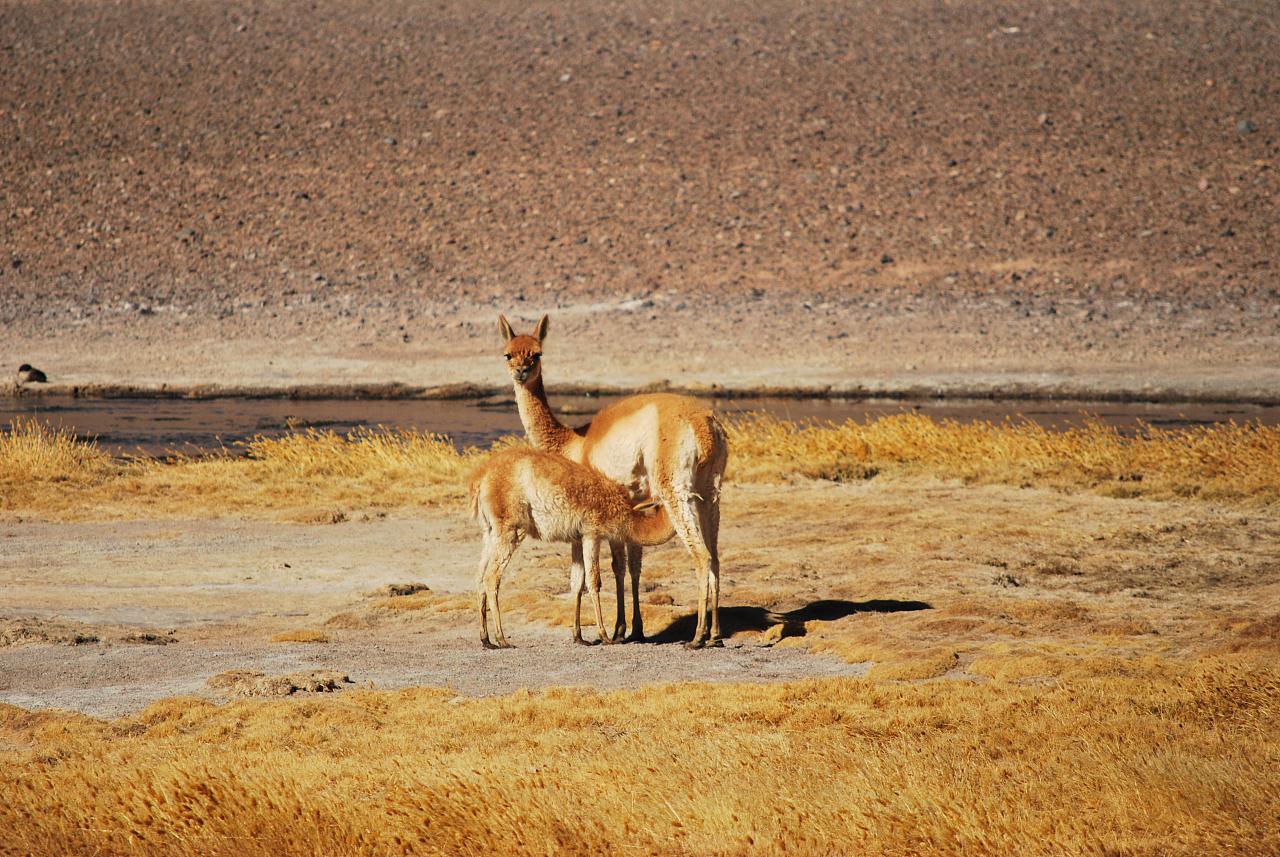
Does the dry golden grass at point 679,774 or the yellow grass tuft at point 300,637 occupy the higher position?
the dry golden grass at point 679,774

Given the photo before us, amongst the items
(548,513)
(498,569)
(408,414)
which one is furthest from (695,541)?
(408,414)

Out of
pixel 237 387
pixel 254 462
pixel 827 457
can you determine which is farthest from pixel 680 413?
pixel 237 387

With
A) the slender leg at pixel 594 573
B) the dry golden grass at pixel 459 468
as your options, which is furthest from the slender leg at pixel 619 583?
the dry golden grass at pixel 459 468

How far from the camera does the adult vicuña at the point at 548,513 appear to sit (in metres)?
11.4

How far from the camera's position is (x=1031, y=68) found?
5975 centimetres

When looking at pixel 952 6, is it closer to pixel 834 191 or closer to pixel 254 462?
pixel 834 191

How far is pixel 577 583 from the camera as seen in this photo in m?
12.0

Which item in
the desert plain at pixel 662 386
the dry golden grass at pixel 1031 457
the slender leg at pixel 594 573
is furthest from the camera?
the dry golden grass at pixel 1031 457

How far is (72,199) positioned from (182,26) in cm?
1485

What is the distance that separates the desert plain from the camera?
7066 millimetres

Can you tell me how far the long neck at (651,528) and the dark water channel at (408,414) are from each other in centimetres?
1569

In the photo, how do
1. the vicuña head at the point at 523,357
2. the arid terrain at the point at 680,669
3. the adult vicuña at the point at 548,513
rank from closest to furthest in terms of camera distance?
1. the arid terrain at the point at 680,669
2. the adult vicuña at the point at 548,513
3. the vicuña head at the point at 523,357

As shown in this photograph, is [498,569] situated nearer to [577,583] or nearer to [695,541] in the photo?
[577,583]

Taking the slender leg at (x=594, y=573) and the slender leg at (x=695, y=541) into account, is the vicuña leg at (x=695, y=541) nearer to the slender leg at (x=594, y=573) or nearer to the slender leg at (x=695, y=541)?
the slender leg at (x=695, y=541)
